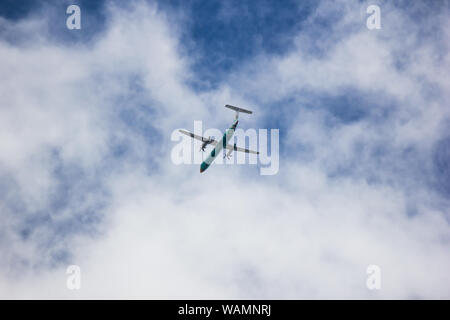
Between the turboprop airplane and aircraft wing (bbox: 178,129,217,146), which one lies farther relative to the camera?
aircraft wing (bbox: 178,129,217,146)

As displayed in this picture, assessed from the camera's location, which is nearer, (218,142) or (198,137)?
(218,142)

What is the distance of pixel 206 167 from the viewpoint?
71750 mm

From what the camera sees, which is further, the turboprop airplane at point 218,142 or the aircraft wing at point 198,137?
the aircraft wing at point 198,137

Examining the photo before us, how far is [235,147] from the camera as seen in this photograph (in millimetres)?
73750

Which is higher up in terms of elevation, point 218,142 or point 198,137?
point 198,137
